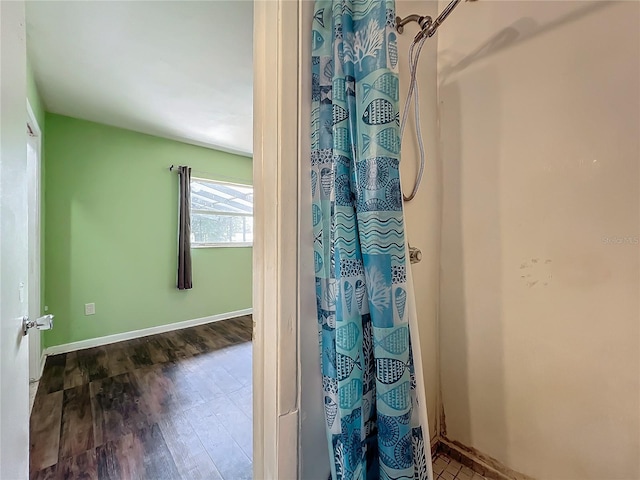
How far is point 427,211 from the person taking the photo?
3.99ft

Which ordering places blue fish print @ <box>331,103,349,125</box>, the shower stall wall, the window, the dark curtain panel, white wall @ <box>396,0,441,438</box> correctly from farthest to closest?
1. the window
2. the dark curtain panel
3. white wall @ <box>396,0,441,438</box>
4. the shower stall wall
5. blue fish print @ <box>331,103,349,125</box>

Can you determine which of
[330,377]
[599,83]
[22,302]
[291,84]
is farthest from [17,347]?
[599,83]

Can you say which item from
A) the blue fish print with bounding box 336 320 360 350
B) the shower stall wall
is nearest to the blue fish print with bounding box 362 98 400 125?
the shower stall wall

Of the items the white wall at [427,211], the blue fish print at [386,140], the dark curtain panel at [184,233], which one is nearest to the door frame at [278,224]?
the blue fish print at [386,140]

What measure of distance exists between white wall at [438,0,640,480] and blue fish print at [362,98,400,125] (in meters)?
0.68

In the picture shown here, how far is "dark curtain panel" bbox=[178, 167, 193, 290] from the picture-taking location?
10.5ft

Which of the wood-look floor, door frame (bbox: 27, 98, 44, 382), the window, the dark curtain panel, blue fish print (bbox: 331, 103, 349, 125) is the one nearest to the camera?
blue fish print (bbox: 331, 103, 349, 125)

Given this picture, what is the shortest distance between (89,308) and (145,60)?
7.94 feet

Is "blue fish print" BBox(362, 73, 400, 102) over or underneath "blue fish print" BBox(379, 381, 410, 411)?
over

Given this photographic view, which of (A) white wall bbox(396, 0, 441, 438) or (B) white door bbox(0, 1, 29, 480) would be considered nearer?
(B) white door bbox(0, 1, 29, 480)

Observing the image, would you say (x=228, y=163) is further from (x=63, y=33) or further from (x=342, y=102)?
(x=342, y=102)

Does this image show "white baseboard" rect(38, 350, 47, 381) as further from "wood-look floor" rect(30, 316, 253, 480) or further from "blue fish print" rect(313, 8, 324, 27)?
"blue fish print" rect(313, 8, 324, 27)

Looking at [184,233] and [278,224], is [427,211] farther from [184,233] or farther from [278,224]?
[184,233]

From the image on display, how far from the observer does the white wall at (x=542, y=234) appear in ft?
2.88
